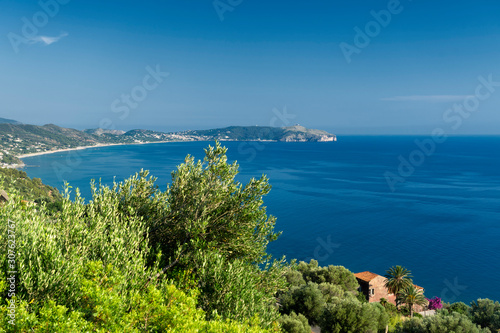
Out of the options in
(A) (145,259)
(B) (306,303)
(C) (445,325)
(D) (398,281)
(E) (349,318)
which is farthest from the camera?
(D) (398,281)

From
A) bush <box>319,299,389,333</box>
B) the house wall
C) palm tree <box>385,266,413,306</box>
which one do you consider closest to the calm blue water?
the house wall

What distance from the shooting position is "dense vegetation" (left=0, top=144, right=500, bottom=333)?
8547 mm

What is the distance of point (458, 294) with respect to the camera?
53.4 meters

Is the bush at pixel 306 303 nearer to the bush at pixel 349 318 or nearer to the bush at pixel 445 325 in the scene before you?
the bush at pixel 349 318

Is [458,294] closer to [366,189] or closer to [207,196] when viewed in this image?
[207,196]

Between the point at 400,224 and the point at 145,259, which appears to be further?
the point at 400,224

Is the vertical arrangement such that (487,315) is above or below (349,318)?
below

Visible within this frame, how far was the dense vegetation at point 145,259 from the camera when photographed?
8.55 meters

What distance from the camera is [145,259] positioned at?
37.8 feet

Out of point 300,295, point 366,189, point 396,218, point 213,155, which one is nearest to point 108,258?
point 213,155

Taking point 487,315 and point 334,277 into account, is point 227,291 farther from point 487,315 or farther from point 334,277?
point 487,315

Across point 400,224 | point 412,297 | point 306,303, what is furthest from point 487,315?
point 400,224

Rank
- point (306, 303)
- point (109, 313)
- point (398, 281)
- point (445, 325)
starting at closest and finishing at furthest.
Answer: point (109, 313)
point (445, 325)
point (306, 303)
point (398, 281)

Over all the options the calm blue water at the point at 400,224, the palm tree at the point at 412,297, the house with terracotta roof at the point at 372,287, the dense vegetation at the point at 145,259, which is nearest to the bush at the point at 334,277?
the house with terracotta roof at the point at 372,287
